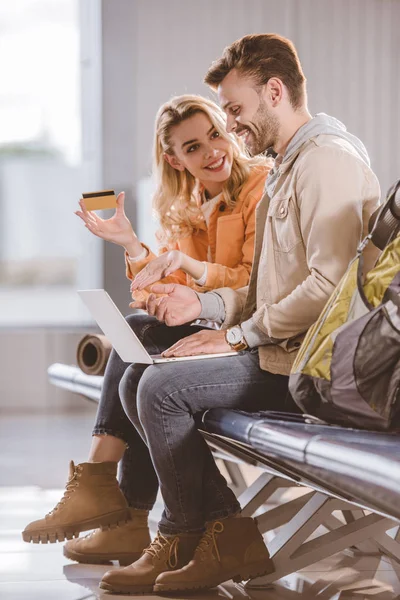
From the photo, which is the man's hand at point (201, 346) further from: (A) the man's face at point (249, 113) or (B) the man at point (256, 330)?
(A) the man's face at point (249, 113)

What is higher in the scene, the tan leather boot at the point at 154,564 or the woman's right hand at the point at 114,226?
the woman's right hand at the point at 114,226

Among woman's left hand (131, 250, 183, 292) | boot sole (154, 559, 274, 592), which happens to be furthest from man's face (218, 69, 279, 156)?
boot sole (154, 559, 274, 592)

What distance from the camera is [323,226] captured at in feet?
6.11

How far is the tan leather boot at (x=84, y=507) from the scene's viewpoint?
2211mm

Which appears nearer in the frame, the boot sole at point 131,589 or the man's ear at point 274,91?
the boot sole at point 131,589

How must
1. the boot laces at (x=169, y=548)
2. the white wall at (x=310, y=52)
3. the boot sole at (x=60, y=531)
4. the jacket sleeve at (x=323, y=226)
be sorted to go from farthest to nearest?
the white wall at (x=310, y=52) < the boot sole at (x=60, y=531) < the boot laces at (x=169, y=548) < the jacket sleeve at (x=323, y=226)

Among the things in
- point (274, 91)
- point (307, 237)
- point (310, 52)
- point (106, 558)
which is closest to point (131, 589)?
point (106, 558)

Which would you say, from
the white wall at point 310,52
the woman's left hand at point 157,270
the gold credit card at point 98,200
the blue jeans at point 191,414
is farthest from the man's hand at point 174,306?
the white wall at point 310,52

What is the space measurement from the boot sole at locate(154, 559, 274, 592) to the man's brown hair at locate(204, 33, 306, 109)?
1036mm

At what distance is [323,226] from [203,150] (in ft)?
2.79

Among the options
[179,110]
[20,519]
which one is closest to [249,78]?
[179,110]

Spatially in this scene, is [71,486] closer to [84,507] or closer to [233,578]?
[84,507]

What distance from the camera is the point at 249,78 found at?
82.6 inches

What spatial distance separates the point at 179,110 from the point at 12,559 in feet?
4.34
